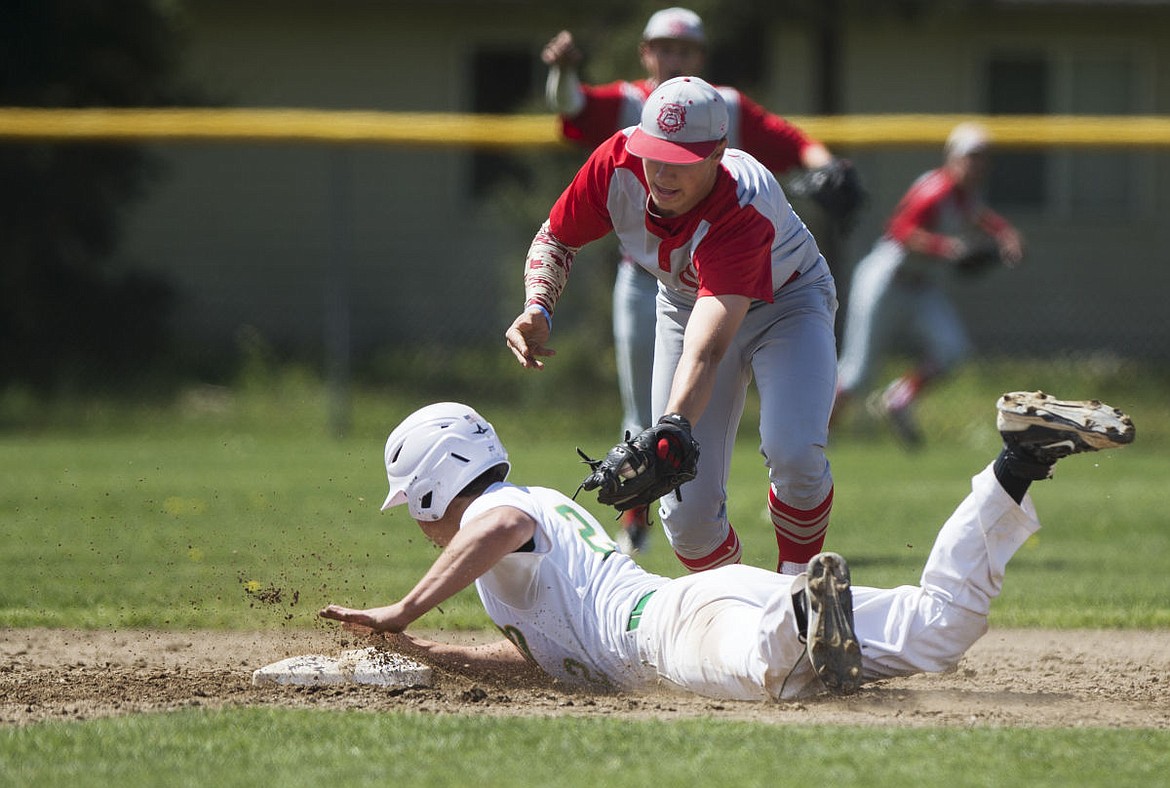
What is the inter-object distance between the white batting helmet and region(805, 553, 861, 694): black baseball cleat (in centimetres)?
118

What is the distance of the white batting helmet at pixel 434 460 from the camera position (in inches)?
197

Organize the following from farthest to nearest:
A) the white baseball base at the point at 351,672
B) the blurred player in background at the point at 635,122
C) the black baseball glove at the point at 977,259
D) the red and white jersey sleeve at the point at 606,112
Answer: the black baseball glove at the point at 977,259 → the red and white jersey sleeve at the point at 606,112 → the blurred player in background at the point at 635,122 → the white baseball base at the point at 351,672

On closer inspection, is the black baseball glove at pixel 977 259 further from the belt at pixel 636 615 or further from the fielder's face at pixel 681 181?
the belt at pixel 636 615

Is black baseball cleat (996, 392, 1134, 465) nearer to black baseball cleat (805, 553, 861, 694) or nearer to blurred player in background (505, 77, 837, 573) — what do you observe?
black baseball cleat (805, 553, 861, 694)

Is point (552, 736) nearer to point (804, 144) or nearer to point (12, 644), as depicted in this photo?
point (12, 644)

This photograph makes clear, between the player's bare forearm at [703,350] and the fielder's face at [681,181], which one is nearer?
the player's bare forearm at [703,350]

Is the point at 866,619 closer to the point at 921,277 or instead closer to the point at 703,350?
the point at 703,350

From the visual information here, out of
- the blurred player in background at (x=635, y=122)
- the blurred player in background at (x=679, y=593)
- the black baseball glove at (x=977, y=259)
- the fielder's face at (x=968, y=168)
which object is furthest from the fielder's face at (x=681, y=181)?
the fielder's face at (x=968, y=168)

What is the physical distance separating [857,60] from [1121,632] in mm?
13620

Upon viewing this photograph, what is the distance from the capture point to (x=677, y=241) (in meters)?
5.41

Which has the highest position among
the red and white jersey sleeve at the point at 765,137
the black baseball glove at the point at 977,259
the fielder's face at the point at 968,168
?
the fielder's face at the point at 968,168

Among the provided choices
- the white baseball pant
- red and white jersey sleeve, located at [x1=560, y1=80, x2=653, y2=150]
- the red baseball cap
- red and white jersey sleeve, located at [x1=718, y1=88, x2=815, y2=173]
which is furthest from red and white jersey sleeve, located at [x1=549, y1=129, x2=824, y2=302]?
red and white jersey sleeve, located at [x1=560, y1=80, x2=653, y2=150]

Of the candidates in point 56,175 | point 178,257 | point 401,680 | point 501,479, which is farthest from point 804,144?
point 178,257

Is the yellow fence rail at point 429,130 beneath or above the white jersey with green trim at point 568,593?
above
